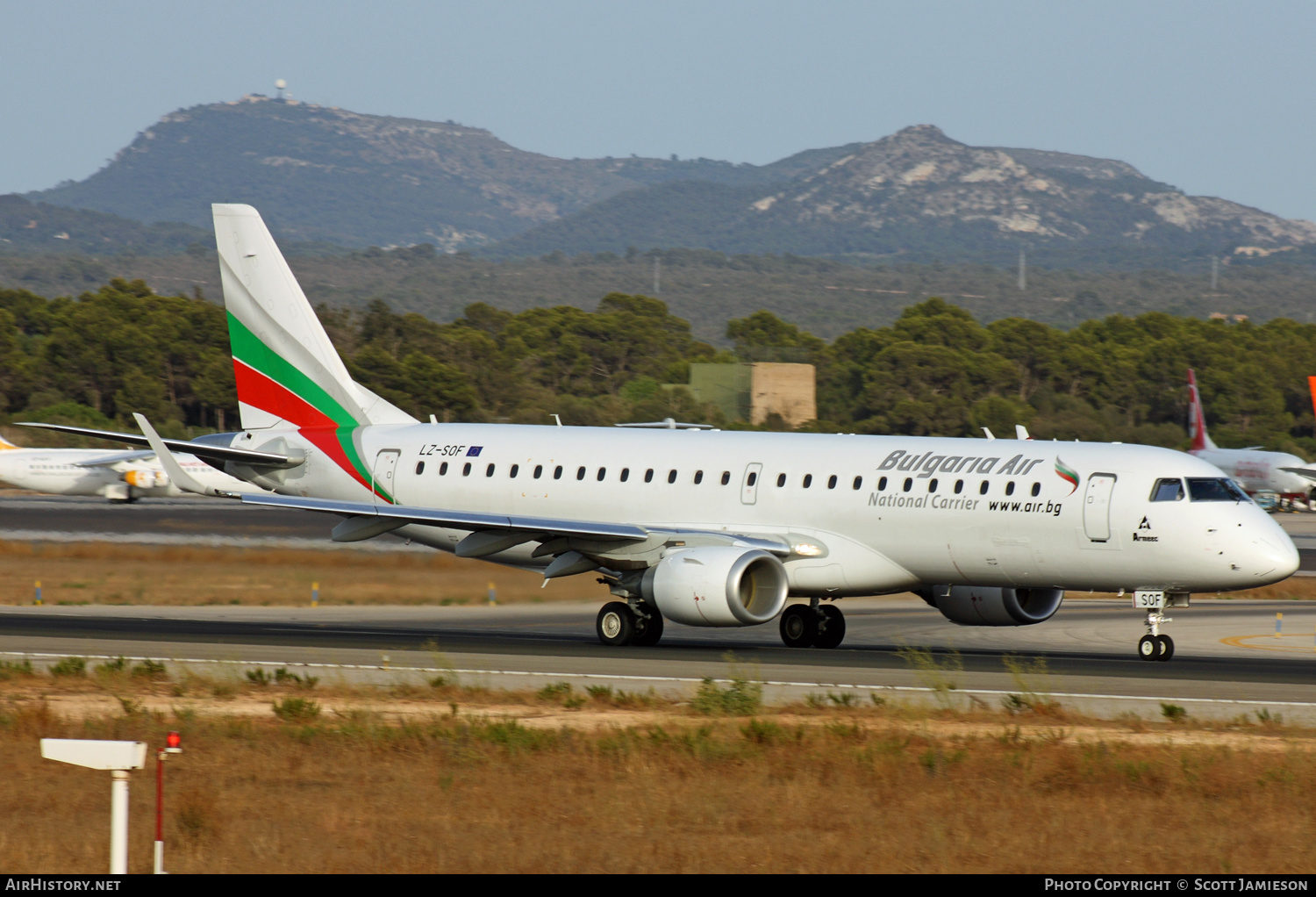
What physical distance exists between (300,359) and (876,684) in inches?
674

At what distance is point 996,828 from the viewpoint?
12641mm

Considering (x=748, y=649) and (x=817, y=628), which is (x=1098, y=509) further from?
(x=748, y=649)

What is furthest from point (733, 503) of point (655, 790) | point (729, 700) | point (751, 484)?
point (655, 790)

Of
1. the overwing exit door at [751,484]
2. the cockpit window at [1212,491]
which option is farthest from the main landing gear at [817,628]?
the cockpit window at [1212,491]

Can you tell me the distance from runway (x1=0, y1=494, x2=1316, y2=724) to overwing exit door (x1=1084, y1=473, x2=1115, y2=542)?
2126 mm

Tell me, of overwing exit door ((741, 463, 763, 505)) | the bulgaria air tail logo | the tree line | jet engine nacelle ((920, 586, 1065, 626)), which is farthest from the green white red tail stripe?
the tree line

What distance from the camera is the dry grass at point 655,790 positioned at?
457 inches

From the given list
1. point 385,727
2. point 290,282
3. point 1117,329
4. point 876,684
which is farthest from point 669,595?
point 1117,329

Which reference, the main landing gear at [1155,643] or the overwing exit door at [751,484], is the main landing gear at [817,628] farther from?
the main landing gear at [1155,643]

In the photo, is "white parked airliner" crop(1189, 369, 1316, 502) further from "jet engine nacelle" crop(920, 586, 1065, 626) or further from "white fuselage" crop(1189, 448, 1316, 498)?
"jet engine nacelle" crop(920, 586, 1065, 626)

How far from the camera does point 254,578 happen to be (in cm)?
4044

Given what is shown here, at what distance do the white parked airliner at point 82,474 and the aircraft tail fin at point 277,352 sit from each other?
5135cm

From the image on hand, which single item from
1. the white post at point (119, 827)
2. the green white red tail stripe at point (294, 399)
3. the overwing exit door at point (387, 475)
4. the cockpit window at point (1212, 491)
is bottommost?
the white post at point (119, 827)

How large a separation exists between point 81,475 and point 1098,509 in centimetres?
7115
